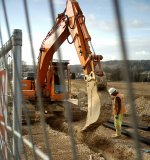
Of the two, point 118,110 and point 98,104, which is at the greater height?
point 98,104

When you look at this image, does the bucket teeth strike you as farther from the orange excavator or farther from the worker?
the worker

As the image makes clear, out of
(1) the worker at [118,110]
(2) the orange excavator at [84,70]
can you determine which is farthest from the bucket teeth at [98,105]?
(1) the worker at [118,110]

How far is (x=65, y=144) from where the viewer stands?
8461mm

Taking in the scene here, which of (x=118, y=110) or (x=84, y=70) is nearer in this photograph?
(x=84, y=70)

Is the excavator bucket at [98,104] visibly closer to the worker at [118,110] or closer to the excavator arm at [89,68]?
the excavator arm at [89,68]

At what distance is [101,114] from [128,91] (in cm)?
678

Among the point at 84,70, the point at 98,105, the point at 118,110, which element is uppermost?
the point at 84,70

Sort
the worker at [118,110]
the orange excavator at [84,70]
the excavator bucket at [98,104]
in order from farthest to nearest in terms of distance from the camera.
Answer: the worker at [118,110], the orange excavator at [84,70], the excavator bucket at [98,104]

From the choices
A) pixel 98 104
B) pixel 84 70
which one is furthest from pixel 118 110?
pixel 98 104

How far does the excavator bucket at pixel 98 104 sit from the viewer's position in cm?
741

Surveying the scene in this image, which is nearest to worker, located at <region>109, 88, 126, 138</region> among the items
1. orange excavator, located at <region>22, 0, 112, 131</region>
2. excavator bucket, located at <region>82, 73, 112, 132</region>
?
orange excavator, located at <region>22, 0, 112, 131</region>

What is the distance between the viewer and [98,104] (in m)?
7.45

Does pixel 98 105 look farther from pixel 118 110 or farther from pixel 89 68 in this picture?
pixel 118 110

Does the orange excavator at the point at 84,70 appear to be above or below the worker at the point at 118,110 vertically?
above
